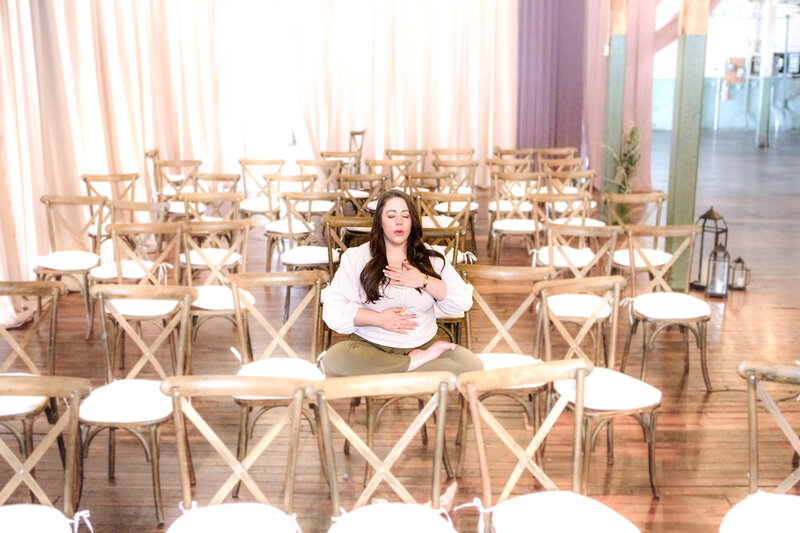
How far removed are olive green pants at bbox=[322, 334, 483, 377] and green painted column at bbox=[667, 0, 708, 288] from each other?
10.1 ft

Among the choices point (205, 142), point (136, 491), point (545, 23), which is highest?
point (545, 23)

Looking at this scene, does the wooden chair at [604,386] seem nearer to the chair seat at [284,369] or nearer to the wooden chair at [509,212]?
the chair seat at [284,369]

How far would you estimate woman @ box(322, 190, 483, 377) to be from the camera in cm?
326

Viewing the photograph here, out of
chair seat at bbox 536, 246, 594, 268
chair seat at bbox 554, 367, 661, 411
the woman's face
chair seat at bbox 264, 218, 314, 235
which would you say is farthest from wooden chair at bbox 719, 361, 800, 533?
chair seat at bbox 264, 218, 314, 235

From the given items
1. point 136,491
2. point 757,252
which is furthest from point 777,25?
point 136,491

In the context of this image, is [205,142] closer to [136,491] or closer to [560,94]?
[560,94]

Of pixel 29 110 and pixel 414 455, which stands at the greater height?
pixel 29 110

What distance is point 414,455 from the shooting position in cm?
357

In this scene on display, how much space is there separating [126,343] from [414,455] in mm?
2271

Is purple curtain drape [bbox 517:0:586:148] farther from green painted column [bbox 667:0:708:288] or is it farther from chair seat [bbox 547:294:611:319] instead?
chair seat [bbox 547:294:611:319]

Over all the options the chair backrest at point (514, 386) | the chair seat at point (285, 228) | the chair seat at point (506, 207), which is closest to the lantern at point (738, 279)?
the chair seat at point (506, 207)

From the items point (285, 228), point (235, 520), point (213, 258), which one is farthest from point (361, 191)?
point (235, 520)

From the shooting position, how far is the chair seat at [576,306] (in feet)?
13.1

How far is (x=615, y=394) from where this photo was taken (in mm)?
3043
